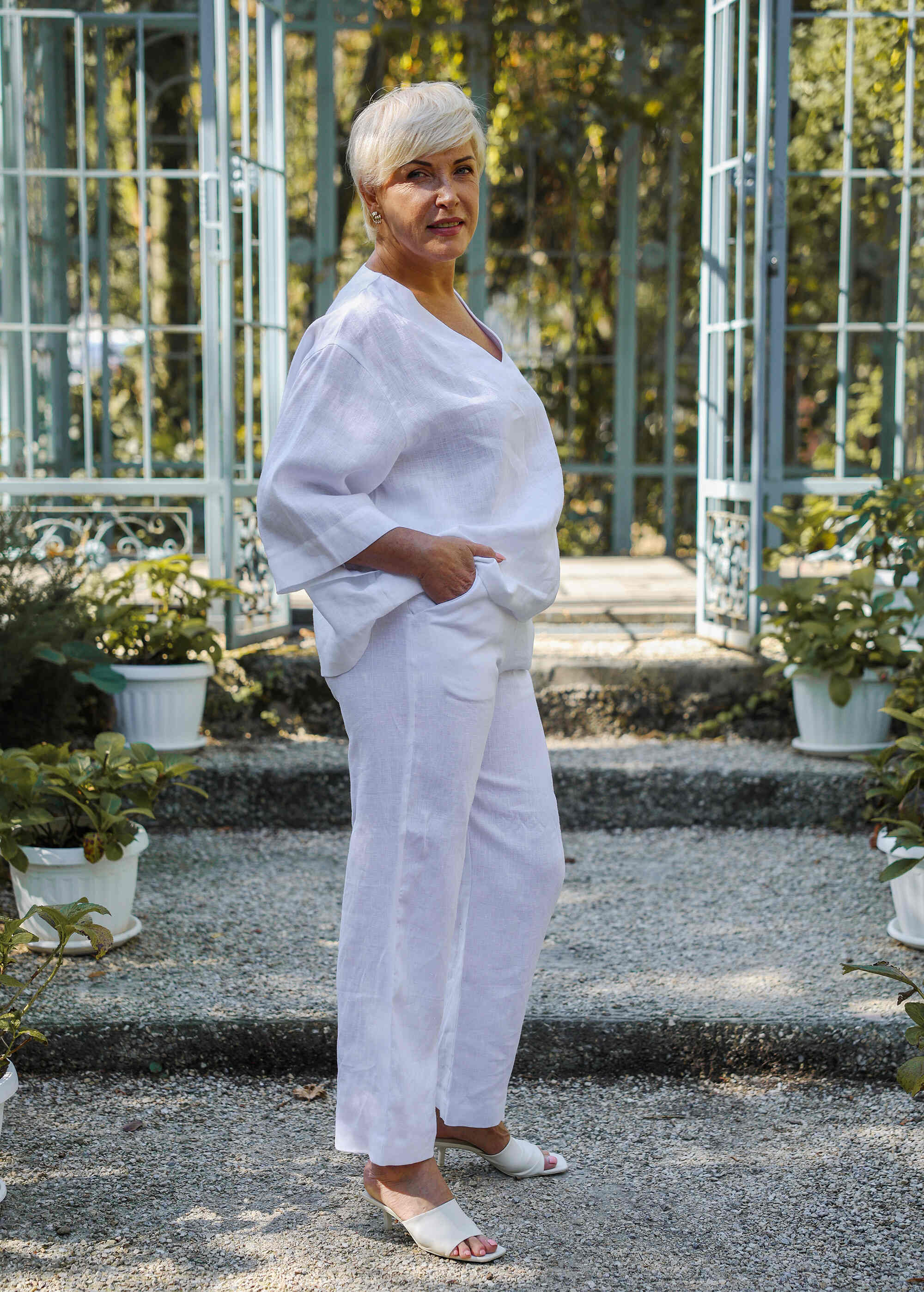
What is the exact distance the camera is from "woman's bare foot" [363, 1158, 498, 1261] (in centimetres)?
198

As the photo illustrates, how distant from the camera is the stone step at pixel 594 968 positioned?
2.64m

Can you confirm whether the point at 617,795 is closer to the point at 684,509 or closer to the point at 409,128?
the point at 409,128

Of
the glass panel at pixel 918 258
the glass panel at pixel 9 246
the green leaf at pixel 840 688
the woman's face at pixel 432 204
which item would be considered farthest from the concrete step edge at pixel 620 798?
the glass panel at pixel 9 246

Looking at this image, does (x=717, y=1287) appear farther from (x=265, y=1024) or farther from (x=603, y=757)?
(x=603, y=757)

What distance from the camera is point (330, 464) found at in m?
1.90

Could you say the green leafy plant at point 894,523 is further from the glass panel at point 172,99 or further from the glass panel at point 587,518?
the glass panel at point 172,99

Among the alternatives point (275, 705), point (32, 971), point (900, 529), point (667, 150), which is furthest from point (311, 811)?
point (667, 150)

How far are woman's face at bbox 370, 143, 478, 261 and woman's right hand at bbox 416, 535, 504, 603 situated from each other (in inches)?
16.6

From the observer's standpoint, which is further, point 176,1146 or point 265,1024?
point 265,1024

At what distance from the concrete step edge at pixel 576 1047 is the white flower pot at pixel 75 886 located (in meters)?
0.40

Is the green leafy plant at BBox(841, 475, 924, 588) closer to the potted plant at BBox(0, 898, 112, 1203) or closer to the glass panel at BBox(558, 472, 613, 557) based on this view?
the potted plant at BBox(0, 898, 112, 1203)

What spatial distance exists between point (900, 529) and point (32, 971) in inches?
115

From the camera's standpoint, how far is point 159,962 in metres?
2.98

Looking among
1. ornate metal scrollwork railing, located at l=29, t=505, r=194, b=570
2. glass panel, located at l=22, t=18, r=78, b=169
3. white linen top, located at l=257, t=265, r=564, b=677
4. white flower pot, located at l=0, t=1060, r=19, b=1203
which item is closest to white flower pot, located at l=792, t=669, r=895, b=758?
ornate metal scrollwork railing, located at l=29, t=505, r=194, b=570
